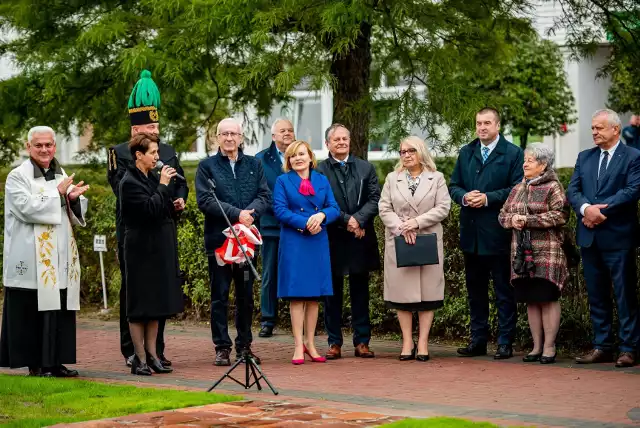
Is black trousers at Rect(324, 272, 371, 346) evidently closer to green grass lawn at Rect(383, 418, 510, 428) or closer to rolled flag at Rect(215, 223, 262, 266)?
rolled flag at Rect(215, 223, 262, 266)

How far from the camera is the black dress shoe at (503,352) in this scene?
11741 mm

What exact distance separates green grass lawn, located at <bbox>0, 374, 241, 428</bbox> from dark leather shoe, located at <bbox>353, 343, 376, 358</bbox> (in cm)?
272

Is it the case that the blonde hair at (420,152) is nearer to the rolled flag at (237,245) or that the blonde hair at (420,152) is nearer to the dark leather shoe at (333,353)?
the dark leather shoe at (333,353)

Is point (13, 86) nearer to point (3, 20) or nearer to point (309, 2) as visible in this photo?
point (3, 20)

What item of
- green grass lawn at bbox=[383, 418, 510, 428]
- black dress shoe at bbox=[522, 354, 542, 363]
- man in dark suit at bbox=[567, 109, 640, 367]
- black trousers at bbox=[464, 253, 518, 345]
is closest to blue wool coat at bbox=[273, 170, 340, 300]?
black trousers at bbox=[464, 253, 518, 345]

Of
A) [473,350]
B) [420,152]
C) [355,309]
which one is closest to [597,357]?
[473,350]

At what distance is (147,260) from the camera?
11.0m

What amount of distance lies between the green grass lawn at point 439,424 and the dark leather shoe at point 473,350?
3.71 meters

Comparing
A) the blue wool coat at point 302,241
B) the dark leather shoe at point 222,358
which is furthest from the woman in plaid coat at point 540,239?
the dark leather shoe at point 222,358

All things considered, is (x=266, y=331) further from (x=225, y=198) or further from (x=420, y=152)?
(x=420, y=152)

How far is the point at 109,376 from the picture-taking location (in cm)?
1104

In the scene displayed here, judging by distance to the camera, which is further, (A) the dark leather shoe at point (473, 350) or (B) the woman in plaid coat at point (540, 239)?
(A) the dark leather shoe at point (473, 350)

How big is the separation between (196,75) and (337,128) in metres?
2.57

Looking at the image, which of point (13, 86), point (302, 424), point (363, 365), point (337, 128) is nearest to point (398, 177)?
point (337, 128)
